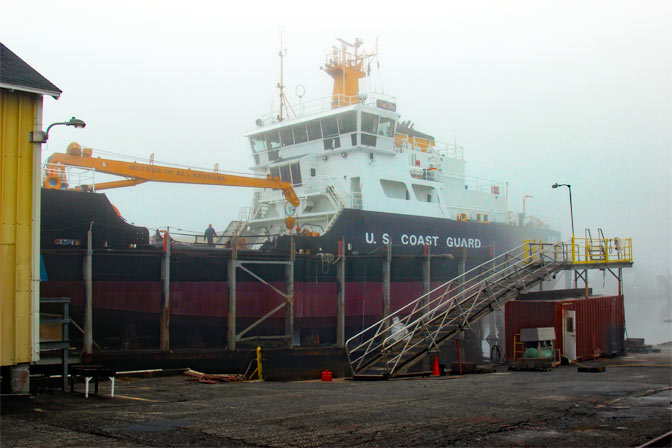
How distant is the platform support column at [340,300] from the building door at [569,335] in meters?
7.38

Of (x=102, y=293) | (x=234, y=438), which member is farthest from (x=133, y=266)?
(x=234, y=438)

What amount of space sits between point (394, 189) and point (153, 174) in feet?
33.6

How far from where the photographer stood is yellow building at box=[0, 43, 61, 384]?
936 cm

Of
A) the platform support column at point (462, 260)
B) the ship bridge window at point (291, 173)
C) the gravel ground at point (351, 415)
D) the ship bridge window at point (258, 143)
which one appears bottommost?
the gravel ground at point (351, 415)

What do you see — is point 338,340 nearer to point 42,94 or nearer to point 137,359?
point 137,359

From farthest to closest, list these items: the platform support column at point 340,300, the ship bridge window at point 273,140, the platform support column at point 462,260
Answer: the ship bridge window at point 273,140 < the platform support column at point 462,260 < the platform support column at point 340,300

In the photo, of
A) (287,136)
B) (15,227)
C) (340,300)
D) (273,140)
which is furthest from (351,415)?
(273,140)

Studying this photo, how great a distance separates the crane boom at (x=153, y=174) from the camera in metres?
19.3

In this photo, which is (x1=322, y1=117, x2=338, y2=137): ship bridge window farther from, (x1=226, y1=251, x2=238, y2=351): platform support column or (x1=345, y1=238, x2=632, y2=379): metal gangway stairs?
(x1=345, y1=238, x2=632, y2=379): metal gangway stairs

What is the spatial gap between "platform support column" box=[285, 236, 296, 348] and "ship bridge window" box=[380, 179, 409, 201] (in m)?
6.63

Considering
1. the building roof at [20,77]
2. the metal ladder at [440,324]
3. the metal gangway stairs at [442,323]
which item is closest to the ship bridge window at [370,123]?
the metal gangway stairs at [442,323]

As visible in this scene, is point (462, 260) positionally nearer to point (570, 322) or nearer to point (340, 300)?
point (340, 300)

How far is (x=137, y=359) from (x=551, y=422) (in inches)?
482

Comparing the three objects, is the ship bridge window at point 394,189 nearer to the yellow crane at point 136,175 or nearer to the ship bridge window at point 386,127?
the ship bridge window at point 386,127
